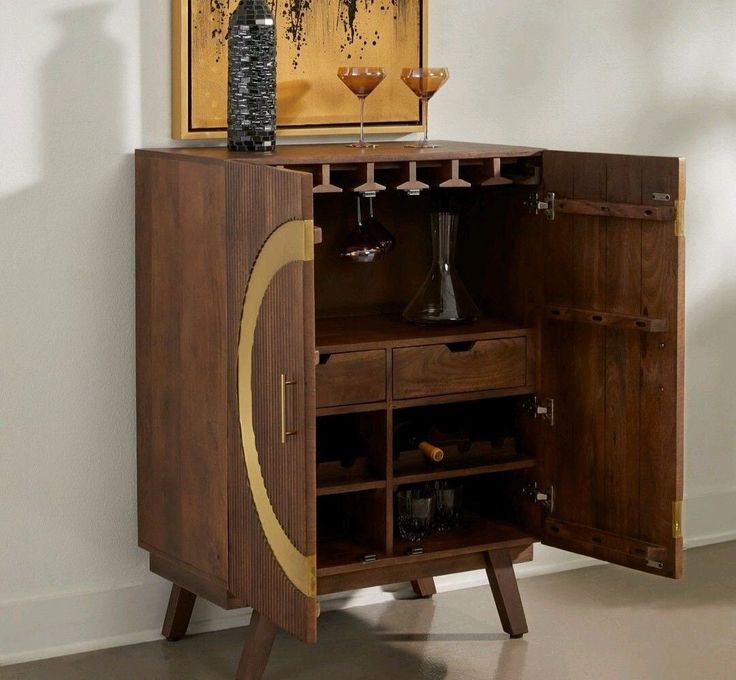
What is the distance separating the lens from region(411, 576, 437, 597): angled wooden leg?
3.90 metres

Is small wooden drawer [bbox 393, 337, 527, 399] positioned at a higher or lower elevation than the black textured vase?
lower

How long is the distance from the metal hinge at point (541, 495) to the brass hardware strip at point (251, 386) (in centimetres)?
91

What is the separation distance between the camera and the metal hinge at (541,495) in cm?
348

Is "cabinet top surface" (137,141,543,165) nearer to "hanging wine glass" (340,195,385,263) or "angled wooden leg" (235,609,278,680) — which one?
"hanging wine glass" (340,195,385,263)

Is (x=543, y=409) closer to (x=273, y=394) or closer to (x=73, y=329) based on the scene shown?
(x=273, y=394)

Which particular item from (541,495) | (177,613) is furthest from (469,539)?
(177,613)

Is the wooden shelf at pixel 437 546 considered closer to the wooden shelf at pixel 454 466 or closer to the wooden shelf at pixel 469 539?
the wooden shelf at pixel 469 539

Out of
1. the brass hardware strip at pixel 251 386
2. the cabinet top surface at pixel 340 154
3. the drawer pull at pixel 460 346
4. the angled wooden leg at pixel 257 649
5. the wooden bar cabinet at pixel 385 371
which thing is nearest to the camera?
the brass hardware strip at pixel 251 386

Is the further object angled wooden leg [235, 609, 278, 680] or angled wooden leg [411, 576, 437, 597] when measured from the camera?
angled wooden leg [411, 576, 437, 597]

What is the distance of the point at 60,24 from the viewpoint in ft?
10.7

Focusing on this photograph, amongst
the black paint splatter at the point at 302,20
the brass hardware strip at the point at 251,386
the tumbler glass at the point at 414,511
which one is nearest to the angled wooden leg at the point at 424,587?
the tumbler glass at the point at 414,511

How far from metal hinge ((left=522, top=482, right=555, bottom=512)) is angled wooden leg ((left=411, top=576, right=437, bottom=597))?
20.7 inches

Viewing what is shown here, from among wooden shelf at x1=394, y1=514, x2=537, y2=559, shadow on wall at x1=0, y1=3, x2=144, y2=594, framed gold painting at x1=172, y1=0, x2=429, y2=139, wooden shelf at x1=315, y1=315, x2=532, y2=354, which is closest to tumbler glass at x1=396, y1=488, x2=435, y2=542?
wooden shelf at x1=394, y1=514, x2=537, y2=559

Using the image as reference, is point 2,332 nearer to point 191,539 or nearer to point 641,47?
point 191,539
